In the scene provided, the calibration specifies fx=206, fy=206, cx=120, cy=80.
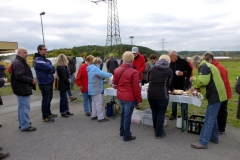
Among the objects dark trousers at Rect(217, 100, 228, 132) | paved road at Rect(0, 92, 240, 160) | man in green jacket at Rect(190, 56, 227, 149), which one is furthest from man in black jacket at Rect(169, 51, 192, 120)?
man in green jacket at Rect(190, 56, 227, 149)

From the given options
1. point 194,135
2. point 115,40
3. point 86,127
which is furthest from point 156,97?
point 115,40

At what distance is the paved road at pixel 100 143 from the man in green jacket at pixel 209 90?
10.9 inches

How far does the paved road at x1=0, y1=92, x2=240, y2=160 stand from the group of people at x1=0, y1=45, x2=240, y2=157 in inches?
8.3

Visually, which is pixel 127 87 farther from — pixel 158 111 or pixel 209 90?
pixel 209 90

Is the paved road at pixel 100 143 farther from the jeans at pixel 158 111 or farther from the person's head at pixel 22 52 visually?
the person's head at pixel 22 52

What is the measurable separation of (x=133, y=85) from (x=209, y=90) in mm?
1374

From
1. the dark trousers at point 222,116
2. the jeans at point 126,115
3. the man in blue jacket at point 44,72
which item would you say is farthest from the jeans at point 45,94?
the dark trousers at point 222,116

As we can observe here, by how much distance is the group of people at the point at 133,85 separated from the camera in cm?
366

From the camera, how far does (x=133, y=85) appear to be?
4023 millimetres

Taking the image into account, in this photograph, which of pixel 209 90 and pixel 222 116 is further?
pixel 222 116

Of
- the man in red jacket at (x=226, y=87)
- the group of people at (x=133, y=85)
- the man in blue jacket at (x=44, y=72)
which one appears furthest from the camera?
the man in blue jacket at (x=44, y=72)

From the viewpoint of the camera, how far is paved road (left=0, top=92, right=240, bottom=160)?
358cm

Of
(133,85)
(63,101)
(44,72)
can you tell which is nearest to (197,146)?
(133,85)

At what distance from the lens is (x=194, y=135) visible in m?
4.45
